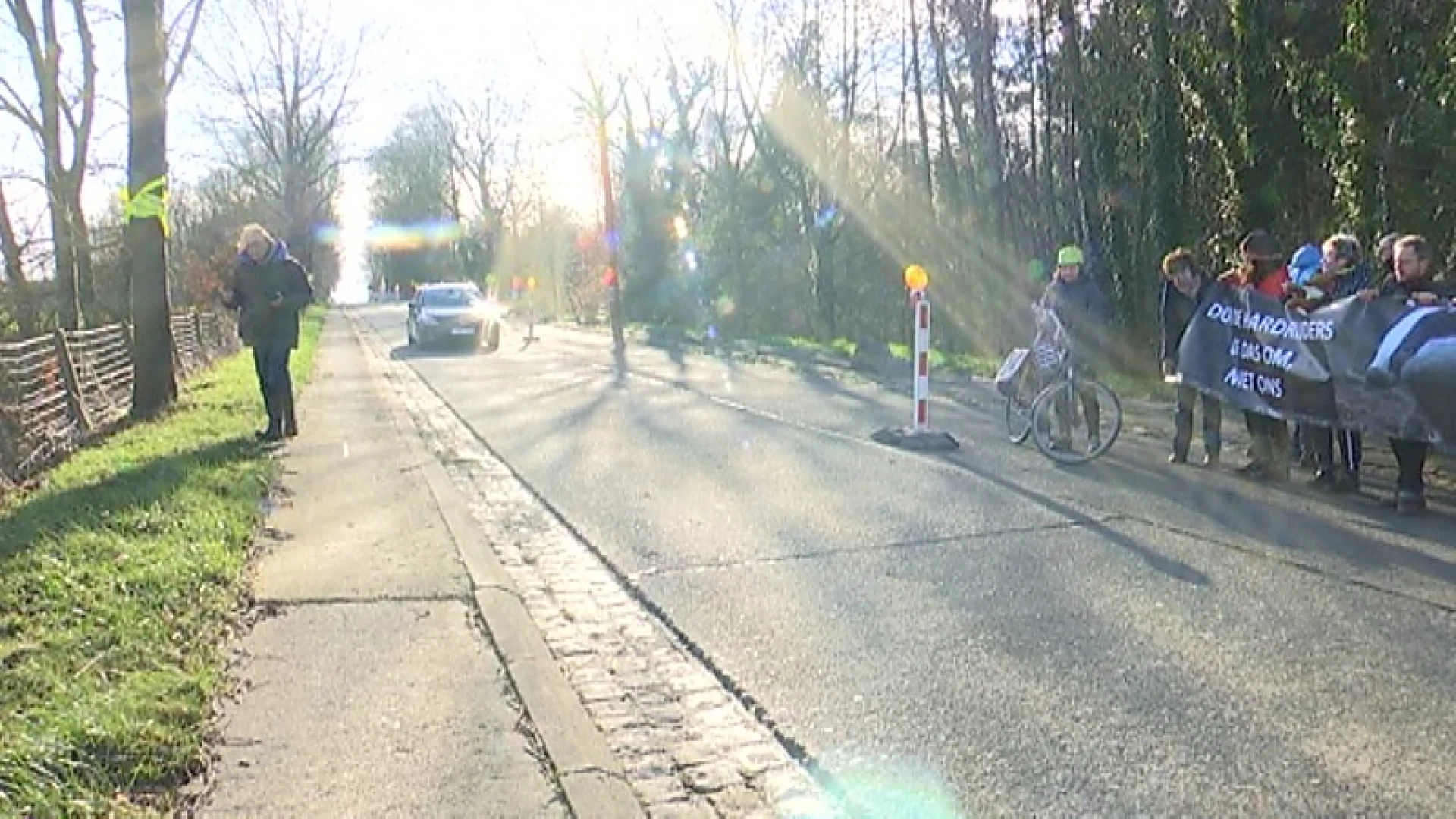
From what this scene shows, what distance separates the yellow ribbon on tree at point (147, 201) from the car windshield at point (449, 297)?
18139 millimetres

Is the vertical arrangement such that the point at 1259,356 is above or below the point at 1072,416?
above

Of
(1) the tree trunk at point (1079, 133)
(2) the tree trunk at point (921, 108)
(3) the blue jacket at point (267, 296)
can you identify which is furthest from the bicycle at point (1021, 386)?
(2) the tree trunk at point (921, 108)

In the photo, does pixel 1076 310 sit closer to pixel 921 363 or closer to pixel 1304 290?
pixel 921 363

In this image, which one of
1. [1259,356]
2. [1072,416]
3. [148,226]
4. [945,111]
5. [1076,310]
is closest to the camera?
[1259,356]

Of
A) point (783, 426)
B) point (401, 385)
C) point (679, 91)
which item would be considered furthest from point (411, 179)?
point (783, 426)

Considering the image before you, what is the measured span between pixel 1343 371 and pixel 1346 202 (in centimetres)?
404

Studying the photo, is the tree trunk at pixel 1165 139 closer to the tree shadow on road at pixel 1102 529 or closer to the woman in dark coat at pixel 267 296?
the tree shadow on road at pixel 1102 529

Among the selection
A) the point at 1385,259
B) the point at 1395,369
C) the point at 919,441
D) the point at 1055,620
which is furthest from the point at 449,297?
the point at 1055,620

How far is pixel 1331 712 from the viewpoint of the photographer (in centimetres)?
420

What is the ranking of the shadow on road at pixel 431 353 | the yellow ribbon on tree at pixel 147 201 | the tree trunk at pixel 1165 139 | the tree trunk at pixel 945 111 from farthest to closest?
1. the shadow on road at pixel 431 353
2. the tree trunk at pixel 945 111
3. the tree trunk at pixel 1165 139
4. the yellow ribbon on tree at pixel 147 201

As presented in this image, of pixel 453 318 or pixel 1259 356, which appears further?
pixel 453 318

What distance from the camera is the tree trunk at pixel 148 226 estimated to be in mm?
12367

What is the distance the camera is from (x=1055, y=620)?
17.6 feet

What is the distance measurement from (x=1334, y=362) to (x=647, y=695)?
19.0 ft
